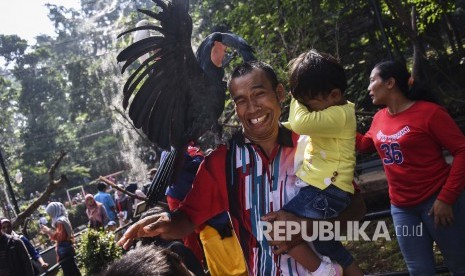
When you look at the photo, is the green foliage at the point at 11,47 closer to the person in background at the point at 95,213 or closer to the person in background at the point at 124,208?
the person in background at the point at 124,208

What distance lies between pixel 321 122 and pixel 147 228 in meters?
0.77

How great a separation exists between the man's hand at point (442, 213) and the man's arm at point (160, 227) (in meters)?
1.36

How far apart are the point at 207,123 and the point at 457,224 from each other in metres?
1.54

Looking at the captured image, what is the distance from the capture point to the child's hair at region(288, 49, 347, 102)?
1.64 m

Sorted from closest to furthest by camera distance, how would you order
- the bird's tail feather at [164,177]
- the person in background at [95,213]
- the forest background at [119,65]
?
1. the bird's tail feather at [164,177]
2. the forest background at [119,65]
3. the person in background at [95,213]

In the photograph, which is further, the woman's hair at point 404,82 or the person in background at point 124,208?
the person in background at point 124,208

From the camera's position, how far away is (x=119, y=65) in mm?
9445

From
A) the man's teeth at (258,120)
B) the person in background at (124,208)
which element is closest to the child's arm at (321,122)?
the man's teeth at (258,120)

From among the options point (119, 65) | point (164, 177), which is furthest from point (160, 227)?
point (119, 65)

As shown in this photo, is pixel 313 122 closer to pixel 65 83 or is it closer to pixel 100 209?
pixel 100 209

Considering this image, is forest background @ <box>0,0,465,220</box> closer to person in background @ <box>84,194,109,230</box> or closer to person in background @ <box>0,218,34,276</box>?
person in background @ <box>84,194,109,230</box>

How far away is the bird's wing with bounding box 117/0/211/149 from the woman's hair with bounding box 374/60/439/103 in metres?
1.34

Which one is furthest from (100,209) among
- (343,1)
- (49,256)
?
(343,1)

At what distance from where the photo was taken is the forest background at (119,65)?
534 centimetres
